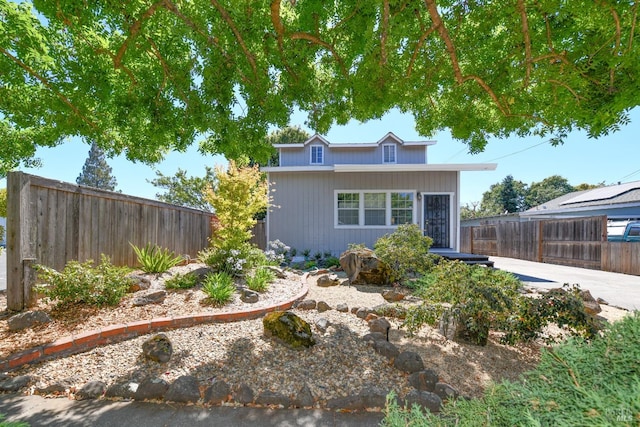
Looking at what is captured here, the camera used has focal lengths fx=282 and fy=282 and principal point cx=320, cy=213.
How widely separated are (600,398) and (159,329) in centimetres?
365

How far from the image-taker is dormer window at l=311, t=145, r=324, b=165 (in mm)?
12922

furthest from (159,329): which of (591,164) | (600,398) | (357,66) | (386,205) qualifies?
(591,164)

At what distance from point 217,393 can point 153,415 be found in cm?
43

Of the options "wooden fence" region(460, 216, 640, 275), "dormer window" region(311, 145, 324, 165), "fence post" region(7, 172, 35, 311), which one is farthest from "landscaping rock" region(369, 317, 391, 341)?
"dormer window" region(311, 145, 324, 165)

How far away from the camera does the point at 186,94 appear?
3.94 m

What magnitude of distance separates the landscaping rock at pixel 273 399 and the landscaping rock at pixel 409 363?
1.05m

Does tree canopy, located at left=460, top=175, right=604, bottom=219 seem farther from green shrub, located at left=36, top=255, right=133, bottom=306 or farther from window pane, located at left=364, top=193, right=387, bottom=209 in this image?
green shrub, located at left=36, top=255, right=133, bottom=306

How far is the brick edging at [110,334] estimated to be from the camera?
8.45 feet

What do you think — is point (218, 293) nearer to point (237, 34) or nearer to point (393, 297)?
point (393, 297)

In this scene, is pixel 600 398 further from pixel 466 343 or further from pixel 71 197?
pixel 71 197

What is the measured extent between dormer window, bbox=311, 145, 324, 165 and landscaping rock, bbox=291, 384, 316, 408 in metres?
11.3

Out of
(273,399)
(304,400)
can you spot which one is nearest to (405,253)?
(304,400)

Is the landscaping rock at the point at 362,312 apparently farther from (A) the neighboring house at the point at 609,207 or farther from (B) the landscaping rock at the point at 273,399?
(A) the neighboring house at the point at 609,207

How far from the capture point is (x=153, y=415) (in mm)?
2016
